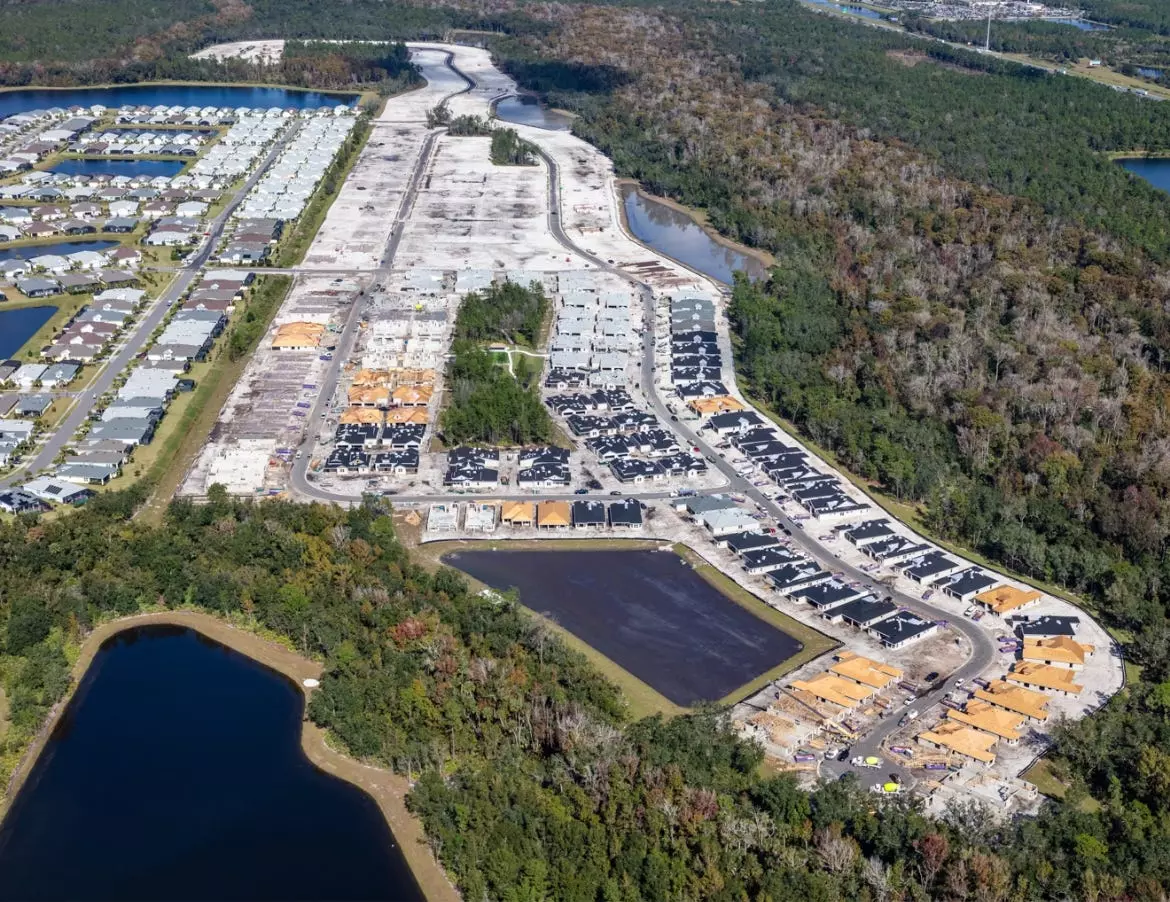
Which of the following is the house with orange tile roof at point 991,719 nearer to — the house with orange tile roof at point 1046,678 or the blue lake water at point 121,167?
the house with orange tile roof at point 1046,678

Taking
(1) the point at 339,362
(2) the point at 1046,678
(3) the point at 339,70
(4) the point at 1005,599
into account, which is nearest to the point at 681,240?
(1) the point at 339,362

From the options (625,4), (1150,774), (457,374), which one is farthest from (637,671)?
(625,4)

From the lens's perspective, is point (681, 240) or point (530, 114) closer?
point (681, 240)

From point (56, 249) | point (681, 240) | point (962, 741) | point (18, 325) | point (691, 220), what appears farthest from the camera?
point (691, 220)

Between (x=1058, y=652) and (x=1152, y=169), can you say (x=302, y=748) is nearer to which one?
(x=1058, y=652)

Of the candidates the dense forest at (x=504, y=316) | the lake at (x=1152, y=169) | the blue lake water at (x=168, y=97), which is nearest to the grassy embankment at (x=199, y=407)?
the dense forest at (x=504, y=316)

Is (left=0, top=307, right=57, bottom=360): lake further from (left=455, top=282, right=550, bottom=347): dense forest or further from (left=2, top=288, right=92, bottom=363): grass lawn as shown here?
(left=455, top=282, right=550, bottom=347): dense forest

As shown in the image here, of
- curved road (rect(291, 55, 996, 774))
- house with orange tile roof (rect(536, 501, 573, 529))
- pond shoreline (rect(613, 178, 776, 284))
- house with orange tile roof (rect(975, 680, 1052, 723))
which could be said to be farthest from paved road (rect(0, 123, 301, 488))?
house with orange tile roof (rect(975, 680, 1052, 723))

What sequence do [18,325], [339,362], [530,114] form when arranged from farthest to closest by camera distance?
[530,114], [18,325], [339,362]
